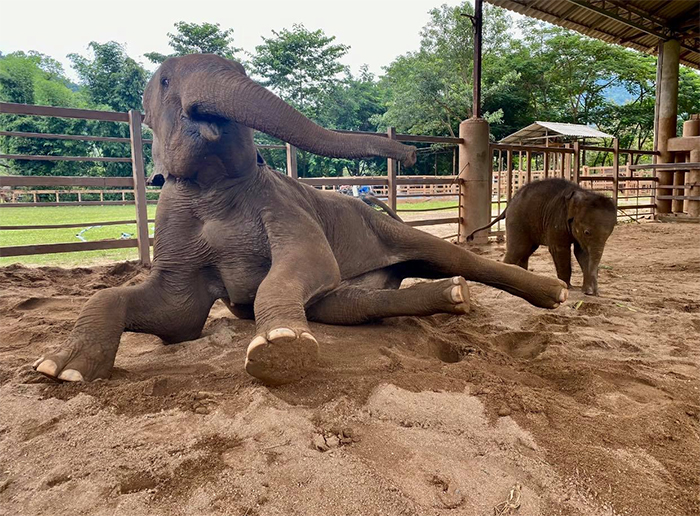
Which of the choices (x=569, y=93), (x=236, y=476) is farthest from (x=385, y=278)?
(x=569, y=93)

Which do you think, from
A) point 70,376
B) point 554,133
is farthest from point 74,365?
point 554,133

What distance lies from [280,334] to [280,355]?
85 millimetres

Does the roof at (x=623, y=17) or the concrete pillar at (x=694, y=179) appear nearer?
the roof at (x=623, y=17)

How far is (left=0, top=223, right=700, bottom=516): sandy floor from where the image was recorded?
129cm

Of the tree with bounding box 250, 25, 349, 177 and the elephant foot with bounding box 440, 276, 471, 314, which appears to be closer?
the elephant foot with bounding box 440, 276, 471, 314

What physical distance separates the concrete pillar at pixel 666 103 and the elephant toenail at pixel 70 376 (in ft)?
50.3

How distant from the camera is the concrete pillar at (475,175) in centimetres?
856

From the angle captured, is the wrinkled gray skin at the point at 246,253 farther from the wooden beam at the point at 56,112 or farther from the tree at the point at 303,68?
the tree at the point at 303,68

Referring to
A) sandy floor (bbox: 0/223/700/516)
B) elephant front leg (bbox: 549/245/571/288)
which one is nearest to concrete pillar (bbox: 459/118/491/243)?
elephant front leg (bbox: 549/245/571/288)

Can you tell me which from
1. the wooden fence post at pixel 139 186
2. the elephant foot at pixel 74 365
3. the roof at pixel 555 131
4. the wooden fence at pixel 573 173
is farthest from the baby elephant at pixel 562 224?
the roof at pixel 555 131

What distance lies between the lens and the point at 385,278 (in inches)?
134

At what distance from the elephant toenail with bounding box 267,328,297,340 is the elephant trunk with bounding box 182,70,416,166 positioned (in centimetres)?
77

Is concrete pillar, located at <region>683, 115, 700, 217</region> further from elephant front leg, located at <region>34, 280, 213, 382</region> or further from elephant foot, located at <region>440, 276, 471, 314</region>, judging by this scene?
elephant front leg, located at <region>34, 280, 213, 382</region>

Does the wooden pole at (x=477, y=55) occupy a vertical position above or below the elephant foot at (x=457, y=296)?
above
